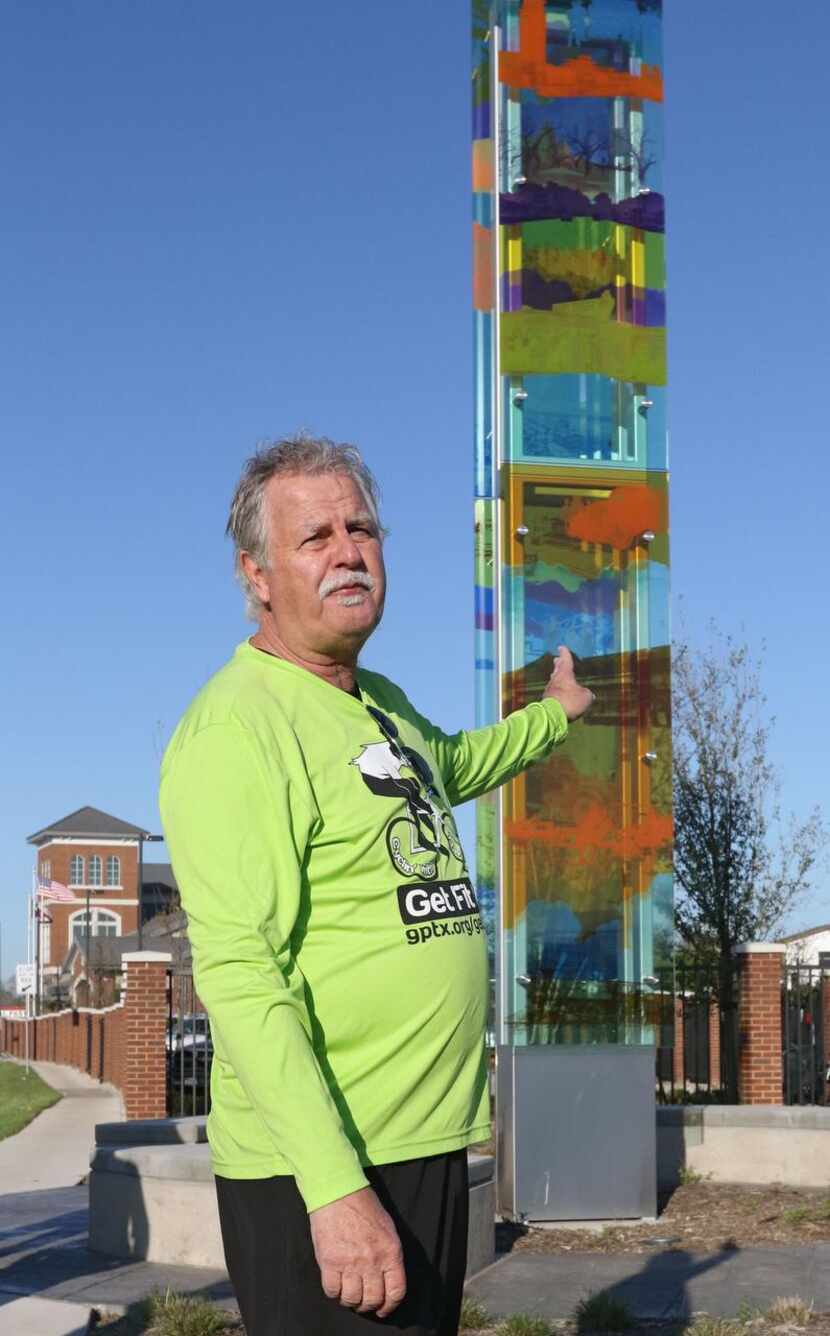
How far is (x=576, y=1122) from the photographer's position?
360 inches

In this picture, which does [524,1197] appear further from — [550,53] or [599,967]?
[550,53]

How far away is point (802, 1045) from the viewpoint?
15.8 meters

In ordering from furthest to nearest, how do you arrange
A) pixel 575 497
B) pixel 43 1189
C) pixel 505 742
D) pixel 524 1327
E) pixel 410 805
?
pixel 43 1189 < pixel 575 497 < pixel 524 1327 < pixel 505 742 < pixel 410 805

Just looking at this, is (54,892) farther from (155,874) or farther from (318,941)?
(155,874)

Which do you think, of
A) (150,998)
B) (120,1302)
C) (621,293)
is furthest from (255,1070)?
(150,998)

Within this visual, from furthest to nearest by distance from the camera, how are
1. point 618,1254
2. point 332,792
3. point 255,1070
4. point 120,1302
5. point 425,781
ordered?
1. point 618,1254
2. point 120,1302
3. point 425,781
4. point 332,792
5. point 255,1070

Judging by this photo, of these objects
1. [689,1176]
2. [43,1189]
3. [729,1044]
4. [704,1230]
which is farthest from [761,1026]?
[43,1189]

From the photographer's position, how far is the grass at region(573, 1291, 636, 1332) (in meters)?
6.51

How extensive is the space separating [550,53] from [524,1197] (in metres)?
6.71

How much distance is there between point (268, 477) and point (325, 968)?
2.78 ft

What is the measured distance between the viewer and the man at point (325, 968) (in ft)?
7.54

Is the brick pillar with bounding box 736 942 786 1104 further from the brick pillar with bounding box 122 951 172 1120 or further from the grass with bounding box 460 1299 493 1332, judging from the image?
the grass with bounding box 460 1299 493 1332

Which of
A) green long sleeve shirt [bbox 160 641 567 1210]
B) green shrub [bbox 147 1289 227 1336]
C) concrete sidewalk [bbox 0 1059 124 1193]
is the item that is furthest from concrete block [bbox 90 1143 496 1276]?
concrete sidewalk [bbox 0 1059 124 1193]

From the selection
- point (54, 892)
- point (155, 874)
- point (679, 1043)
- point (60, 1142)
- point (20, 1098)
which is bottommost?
point (20, 1098)
